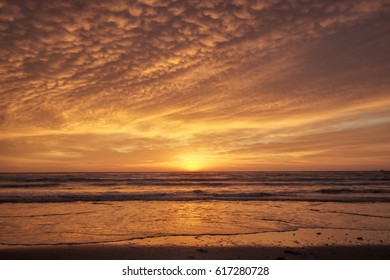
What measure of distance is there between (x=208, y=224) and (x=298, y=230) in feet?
11.8

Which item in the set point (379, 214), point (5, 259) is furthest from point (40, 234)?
point (379, 214)

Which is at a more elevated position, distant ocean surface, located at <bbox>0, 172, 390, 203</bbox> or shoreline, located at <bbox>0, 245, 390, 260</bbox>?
shoreline, located at <bbox>0, 245, 390, 260</bbox>

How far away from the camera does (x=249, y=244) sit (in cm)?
950

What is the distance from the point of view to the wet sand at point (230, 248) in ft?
27.3

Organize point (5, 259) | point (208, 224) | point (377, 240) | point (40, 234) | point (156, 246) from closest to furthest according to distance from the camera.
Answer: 1. point (5, 259)
2. point (156, 246)
3. point (377, 240)
4. point (40, 234)
5. point (208, 224)

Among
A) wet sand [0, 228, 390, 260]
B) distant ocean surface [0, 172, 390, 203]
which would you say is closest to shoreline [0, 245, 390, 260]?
wet sand [0, 228, 390, 260]

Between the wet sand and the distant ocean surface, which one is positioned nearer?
the wet sand

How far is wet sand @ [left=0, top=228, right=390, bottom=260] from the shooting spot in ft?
27.3

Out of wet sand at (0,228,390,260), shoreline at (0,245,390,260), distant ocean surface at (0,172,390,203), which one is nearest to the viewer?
shoreline at (0,245,390,260)

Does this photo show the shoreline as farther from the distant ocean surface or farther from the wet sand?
the distant ocean surface

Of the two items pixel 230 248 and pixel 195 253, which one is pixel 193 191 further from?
pixel 195 253

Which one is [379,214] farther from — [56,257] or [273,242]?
[56,257]

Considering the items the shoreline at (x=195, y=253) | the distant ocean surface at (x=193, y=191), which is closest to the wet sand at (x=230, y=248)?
the shoreline at (x=195, y=253)

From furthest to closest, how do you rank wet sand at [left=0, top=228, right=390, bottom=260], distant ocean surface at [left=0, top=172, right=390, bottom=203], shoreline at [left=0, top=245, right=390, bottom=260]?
distant ocean surface at [left=0, top=172, right=390, bottom=203] < wet sand at [left=0, top=228, right=390, bottom=260] < shoreline at [left=0, top=245, right=390, bottom=260]
